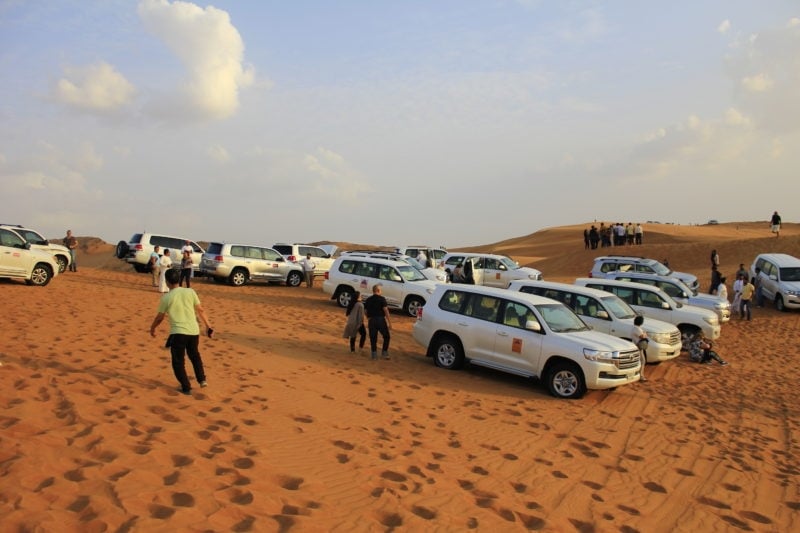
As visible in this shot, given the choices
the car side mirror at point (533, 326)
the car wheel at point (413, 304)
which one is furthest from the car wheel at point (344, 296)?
the car side mirror at point (533, 326)

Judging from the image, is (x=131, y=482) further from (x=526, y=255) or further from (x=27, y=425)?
(x=526, y=255)

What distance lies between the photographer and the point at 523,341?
1066 centimetres

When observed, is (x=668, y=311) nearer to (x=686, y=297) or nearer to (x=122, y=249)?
(x=686, y=297)

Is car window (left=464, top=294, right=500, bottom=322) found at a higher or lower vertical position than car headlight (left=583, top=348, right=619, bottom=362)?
higher

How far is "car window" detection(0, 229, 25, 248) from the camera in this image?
17.4 m

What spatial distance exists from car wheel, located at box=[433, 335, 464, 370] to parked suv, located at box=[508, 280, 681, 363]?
3.28m

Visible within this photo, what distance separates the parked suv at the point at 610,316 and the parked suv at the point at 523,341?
6.81 ft

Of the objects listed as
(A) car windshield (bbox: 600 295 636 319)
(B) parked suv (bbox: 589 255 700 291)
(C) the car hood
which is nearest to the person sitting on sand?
(A) car windshield (bbox: 600 295 636 319)

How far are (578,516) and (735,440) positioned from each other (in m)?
4.22

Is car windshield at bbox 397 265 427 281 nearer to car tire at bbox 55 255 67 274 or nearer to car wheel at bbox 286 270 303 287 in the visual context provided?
car wheel at bbox 286 270 303 287

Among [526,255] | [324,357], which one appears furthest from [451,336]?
[526,255]

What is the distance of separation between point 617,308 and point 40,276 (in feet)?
54.4

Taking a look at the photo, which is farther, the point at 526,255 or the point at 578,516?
the point at 526,255

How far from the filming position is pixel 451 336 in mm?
11664
